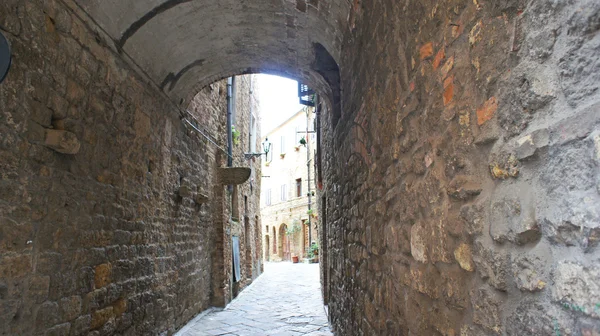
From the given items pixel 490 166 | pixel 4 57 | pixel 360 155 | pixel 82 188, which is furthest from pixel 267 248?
pixel 490 166

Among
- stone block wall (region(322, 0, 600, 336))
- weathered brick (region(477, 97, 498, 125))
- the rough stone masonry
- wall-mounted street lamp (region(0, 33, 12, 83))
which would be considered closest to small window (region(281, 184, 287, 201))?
the rough stone masonry

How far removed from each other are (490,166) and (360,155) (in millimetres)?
2123

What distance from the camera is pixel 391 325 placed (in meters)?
2.35

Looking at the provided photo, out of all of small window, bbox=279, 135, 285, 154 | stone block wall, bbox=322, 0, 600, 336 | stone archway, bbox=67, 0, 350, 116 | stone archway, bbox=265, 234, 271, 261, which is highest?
small window, bbox=279, 135, 285, 154

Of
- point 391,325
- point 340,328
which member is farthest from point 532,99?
point 340,328

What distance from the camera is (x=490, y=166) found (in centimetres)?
118

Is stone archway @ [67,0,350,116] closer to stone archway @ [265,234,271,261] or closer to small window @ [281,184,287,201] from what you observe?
small window @ [281,184,287,201]

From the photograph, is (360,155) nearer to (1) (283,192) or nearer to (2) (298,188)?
(2) (298,188)

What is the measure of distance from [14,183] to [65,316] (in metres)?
1.09

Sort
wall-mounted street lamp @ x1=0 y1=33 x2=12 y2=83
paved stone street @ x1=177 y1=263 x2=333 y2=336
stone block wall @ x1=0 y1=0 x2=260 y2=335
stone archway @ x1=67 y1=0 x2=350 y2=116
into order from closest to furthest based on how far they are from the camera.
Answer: wall-mounted street lamp @ x1=0 y1=33 x2=12 y2=83, stone block wall @ x1=0 y1=0 x2=260 y2=335, stone archway @ x1=67 y1=0 x2=350 y2=116, paved stone street @ x1=177 y1=263 x2=333 y2=336

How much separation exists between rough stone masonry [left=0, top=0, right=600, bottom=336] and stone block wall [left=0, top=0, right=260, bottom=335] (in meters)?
0.02

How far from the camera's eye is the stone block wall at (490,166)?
0.84 metres

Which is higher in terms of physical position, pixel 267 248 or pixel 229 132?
pixel 229 132

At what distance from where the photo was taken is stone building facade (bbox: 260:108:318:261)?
86.2 ft
